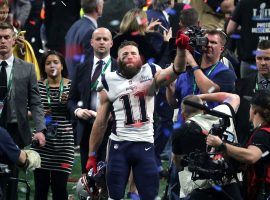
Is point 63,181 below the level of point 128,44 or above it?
below

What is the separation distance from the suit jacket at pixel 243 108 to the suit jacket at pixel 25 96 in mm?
A: 2088

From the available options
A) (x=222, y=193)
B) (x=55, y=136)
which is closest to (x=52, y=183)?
(x=55, y=136)

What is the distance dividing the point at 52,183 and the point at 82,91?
108cm

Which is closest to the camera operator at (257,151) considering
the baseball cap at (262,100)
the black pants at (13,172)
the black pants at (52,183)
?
the baseball cap at (262,100)

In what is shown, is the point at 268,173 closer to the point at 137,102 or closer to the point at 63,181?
the point at 137,102

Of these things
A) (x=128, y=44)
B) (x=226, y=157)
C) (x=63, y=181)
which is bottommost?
(x=63, y=181)

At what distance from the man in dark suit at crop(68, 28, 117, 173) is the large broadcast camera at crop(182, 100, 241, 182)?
2830 mm

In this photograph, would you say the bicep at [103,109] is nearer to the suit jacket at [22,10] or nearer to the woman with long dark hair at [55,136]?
the woman with long dark hair at [55,136]

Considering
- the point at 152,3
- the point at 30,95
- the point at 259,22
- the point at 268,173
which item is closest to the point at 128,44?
the point at 30,95

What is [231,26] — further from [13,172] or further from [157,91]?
[13,172]

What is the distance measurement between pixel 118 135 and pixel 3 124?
1448 mm

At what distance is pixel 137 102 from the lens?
11.0m

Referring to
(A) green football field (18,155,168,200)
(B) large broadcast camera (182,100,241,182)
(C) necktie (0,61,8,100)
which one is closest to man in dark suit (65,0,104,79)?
(A) green football field (18,155,168,200)

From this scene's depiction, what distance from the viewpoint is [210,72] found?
447 inches
